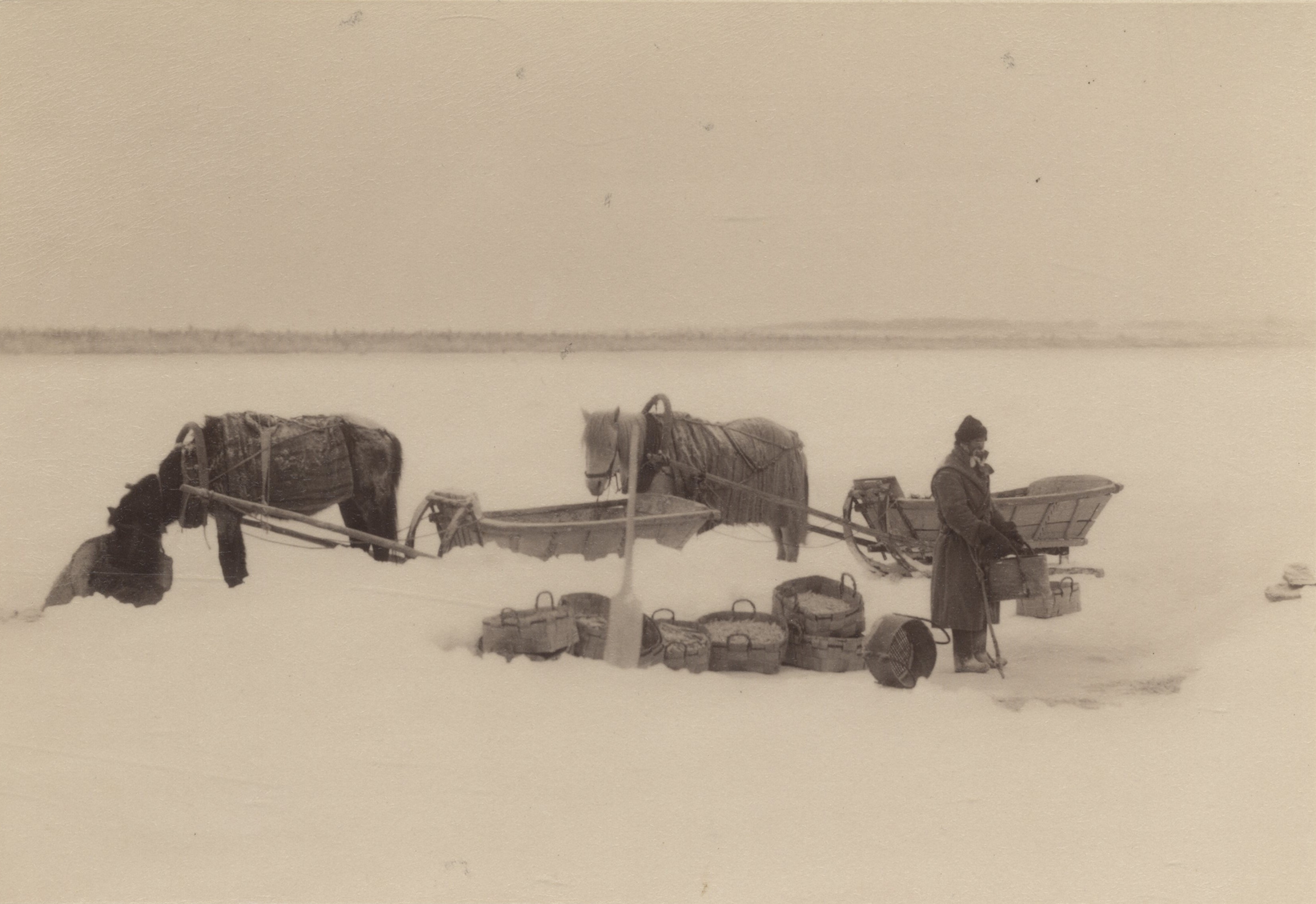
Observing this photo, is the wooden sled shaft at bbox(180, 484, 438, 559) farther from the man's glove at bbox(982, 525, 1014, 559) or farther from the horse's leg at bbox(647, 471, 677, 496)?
the man's glove at bbox(982, 525, 1014, 559)

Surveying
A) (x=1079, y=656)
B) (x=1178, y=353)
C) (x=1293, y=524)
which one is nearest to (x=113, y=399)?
(x=1079, y=656)

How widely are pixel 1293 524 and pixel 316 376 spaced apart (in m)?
4.74

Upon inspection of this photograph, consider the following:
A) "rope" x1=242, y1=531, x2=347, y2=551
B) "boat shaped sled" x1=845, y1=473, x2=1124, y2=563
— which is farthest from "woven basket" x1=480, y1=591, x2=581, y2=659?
"boat shaped sled" x1=845, y1=473, x2=1124, y2=563

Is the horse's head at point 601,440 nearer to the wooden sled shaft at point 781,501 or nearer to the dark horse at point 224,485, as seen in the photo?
the wooden sled shaft at point 781,501

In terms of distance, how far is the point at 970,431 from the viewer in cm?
448

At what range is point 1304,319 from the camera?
4785 mm

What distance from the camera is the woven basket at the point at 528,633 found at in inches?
168

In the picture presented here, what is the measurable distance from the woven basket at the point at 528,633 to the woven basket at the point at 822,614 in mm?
993

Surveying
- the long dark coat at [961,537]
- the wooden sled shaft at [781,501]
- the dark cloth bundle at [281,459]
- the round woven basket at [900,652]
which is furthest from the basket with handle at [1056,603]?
the dark cloth bundle at [281,459]

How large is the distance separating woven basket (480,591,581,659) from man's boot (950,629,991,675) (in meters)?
1.73

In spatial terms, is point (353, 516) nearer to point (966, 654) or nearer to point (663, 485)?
point (663, 485)

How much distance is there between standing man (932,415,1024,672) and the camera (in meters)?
4.43

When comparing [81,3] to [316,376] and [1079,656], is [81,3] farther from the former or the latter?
[1079,656]

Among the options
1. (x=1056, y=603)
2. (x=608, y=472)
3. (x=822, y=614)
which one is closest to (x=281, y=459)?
(x=608, y=472)
